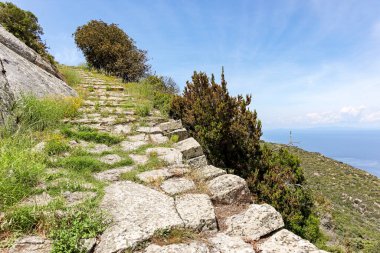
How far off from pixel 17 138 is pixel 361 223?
32.6 metres

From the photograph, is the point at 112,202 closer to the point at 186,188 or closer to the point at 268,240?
the point at 186,188

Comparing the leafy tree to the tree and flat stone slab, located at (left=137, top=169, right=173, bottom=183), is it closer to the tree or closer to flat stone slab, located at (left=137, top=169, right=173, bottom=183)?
the tree

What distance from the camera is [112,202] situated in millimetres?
3000

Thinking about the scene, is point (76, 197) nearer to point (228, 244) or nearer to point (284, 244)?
point (228, 244)

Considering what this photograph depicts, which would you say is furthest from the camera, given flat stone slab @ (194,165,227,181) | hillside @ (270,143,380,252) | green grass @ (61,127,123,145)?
hillside @ (270,143,380,252)

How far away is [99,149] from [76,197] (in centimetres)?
197

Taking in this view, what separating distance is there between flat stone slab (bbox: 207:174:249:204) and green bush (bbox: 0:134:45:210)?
224 cm

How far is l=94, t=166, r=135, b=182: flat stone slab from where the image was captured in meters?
3.77

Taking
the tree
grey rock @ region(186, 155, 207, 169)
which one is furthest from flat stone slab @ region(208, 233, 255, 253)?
the tree

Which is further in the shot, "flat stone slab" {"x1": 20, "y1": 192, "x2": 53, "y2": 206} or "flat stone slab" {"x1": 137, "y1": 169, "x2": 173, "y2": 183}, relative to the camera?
"flat stone slab" {"x1": 137, "y1": 169, "x2": 173, "y2": 183}

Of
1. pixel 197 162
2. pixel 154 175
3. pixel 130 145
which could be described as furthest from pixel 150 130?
pixel 154 175

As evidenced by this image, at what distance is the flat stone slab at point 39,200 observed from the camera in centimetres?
274

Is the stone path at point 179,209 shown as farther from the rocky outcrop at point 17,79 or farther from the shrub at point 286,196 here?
the rocky outcrop at point 17,79

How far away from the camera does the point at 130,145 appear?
206 inches
